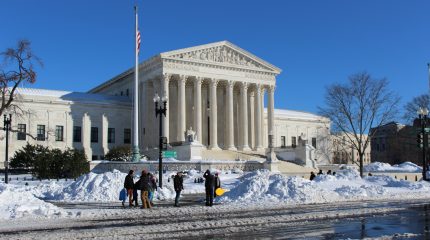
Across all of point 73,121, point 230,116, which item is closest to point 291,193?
point 230,116

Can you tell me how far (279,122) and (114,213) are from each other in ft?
257

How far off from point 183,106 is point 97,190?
4660 cm

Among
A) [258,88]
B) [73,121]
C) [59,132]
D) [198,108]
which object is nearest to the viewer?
[198,108]

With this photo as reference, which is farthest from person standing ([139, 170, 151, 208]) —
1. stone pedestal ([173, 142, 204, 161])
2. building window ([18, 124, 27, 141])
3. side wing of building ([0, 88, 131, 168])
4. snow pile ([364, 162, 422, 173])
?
building window ([18, 124, 27, 141])

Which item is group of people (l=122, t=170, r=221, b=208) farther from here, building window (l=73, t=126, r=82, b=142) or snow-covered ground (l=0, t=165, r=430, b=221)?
building window (l=73, t=126, r=82, b=142)

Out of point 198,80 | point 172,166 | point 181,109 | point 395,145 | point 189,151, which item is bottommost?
point 172,166

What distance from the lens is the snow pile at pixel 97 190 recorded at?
27953 millimetres

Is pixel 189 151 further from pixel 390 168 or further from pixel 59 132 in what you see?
pixel 390 168

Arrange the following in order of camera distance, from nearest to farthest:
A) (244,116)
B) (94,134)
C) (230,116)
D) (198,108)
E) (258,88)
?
(198,108) → (230,116) → (244,116) → (94,134) → (258,88)

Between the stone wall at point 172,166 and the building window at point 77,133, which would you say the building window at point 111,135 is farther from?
the stone wall at point 172,166

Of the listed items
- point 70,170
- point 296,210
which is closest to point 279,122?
point 70,170

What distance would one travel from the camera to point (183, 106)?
245 ft

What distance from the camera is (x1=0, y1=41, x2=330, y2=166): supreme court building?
75188 mm

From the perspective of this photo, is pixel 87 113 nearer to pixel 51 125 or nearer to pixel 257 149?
pixel 51 125
